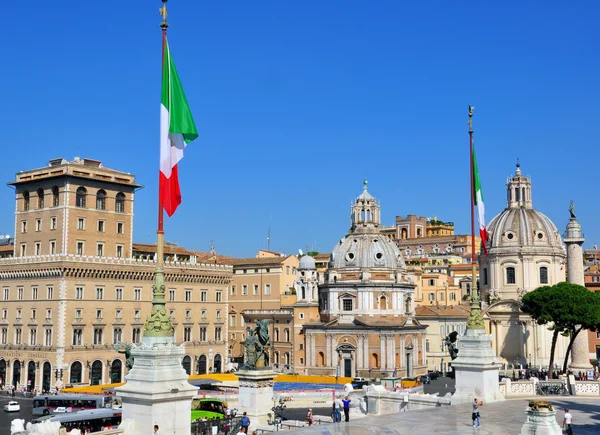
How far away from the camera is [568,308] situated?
208 ft

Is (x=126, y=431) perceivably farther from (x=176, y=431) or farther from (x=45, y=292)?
(x=45, y=292)

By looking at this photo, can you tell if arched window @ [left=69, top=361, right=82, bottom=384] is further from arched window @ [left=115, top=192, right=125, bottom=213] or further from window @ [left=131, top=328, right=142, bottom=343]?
arched window @ [left=115, top=192, right=125, bottom=213]

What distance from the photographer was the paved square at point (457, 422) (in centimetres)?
2225

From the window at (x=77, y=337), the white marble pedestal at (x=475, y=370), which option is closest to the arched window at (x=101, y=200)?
the window at (x=77, y=337)

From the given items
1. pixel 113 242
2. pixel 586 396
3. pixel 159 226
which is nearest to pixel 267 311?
pixel 113 242

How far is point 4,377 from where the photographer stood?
2621 inches

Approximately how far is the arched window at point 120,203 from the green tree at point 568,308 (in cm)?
3758

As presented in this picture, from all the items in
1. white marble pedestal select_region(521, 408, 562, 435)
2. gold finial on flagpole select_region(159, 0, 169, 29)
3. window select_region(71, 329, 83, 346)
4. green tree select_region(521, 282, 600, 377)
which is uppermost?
gold finial on flagpole select_region(159, 0, 169, 29)

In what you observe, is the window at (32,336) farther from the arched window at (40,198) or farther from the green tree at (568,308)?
the green tree at (568,308)

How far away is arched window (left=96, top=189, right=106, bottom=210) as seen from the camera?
68.6 metres

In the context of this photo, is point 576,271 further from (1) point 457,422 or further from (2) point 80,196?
(1) point 457,422

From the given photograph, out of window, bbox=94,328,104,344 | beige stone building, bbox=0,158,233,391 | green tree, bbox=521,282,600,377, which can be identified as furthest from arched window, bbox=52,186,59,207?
green tree, bbox=521,282,600,377

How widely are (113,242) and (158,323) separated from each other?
165 ft

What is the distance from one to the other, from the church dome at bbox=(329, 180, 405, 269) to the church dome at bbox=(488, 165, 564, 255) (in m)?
11.6
